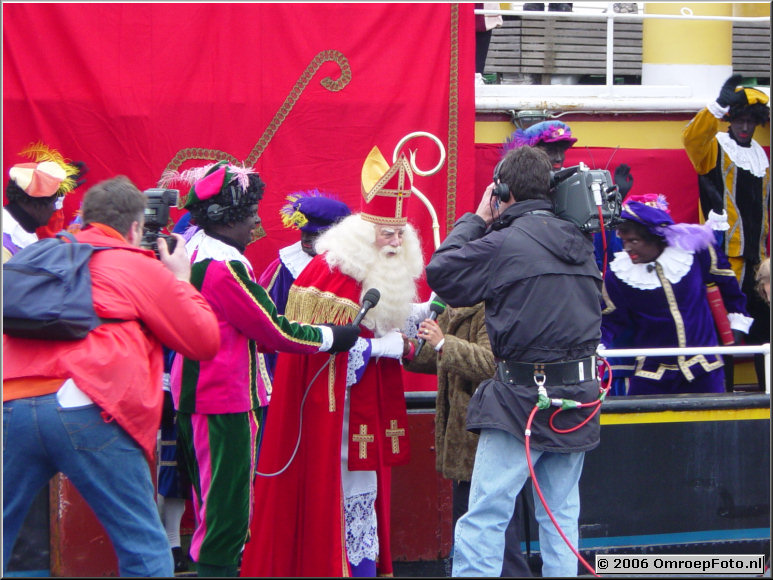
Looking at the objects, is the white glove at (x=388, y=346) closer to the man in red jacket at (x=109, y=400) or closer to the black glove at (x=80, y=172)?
the man in red jacket at (x=109, y=400)

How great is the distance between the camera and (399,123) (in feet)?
19.8

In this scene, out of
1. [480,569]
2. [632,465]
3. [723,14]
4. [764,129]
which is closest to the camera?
[480,569]

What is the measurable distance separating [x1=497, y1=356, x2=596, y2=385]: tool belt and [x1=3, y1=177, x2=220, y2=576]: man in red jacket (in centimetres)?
127

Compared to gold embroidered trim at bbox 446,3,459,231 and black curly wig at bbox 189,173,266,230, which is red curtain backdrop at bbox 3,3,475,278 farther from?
black curly wig at bbox 189,173,266,230

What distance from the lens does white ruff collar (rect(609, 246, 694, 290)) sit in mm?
5551

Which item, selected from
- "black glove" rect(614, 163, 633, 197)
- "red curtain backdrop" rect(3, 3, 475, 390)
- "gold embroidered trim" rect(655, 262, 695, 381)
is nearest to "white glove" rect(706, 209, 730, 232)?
"black glove" rect(614, 163, 633, 197)

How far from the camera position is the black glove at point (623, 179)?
6234 mm

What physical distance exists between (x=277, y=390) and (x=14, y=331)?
1.69 meters

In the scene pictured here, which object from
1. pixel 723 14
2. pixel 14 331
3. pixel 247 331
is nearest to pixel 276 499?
pixel 247 331

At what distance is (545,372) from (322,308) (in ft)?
4.11

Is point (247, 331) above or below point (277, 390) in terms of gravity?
above

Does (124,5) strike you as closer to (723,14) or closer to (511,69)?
(511,69)

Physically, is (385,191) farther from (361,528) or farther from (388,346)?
(361,528)

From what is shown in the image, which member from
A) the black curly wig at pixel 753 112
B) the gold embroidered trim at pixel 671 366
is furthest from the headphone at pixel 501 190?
the black curly wig at pixel 753 112
